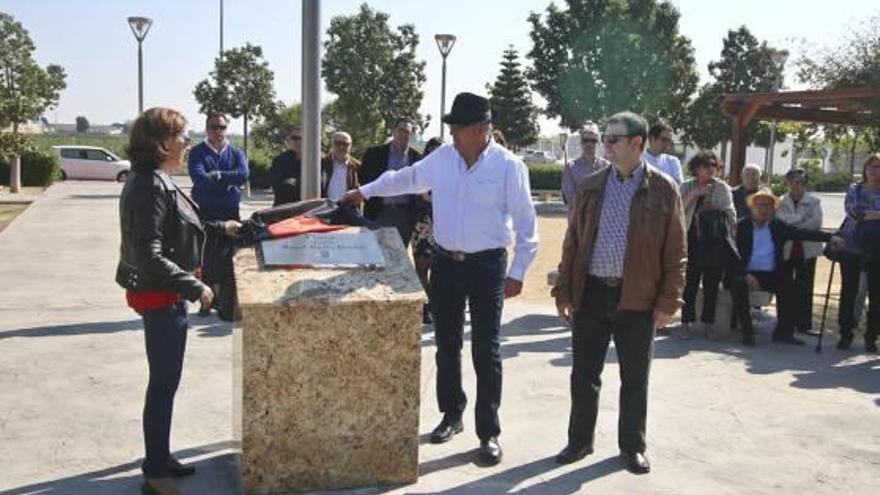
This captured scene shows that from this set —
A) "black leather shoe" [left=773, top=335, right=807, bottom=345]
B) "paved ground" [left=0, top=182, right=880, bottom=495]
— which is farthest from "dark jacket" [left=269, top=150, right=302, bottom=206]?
"black leather shoe" [left=773, top=335, right=807, bottom=345]

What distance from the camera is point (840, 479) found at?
435cm

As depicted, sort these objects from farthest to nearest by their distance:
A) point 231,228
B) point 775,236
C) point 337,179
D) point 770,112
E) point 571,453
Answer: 1. point 770,112
2. point 775,236
3. point 337,179
4. point 571,453
5. point 231,228

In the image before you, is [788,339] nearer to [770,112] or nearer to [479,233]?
[479,233]

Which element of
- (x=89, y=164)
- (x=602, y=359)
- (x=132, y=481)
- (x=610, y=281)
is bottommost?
(x=132, y=481)

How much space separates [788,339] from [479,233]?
4287mm

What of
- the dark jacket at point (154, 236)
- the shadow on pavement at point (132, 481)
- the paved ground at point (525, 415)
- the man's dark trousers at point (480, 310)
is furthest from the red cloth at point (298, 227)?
the paved ground at point (525, 415)

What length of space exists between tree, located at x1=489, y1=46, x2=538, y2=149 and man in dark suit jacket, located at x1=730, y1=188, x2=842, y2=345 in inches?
1399

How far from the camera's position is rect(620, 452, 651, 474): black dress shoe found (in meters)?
4.34

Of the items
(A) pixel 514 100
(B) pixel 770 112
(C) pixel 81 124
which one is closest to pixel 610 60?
(A) pixel 514 100

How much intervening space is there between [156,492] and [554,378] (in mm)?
2929

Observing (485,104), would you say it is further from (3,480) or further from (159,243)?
(3,480)

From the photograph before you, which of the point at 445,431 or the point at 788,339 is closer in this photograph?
the point at 445,431

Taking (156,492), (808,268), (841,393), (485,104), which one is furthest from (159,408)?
(808,268)

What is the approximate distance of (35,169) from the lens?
2930 centimetres
